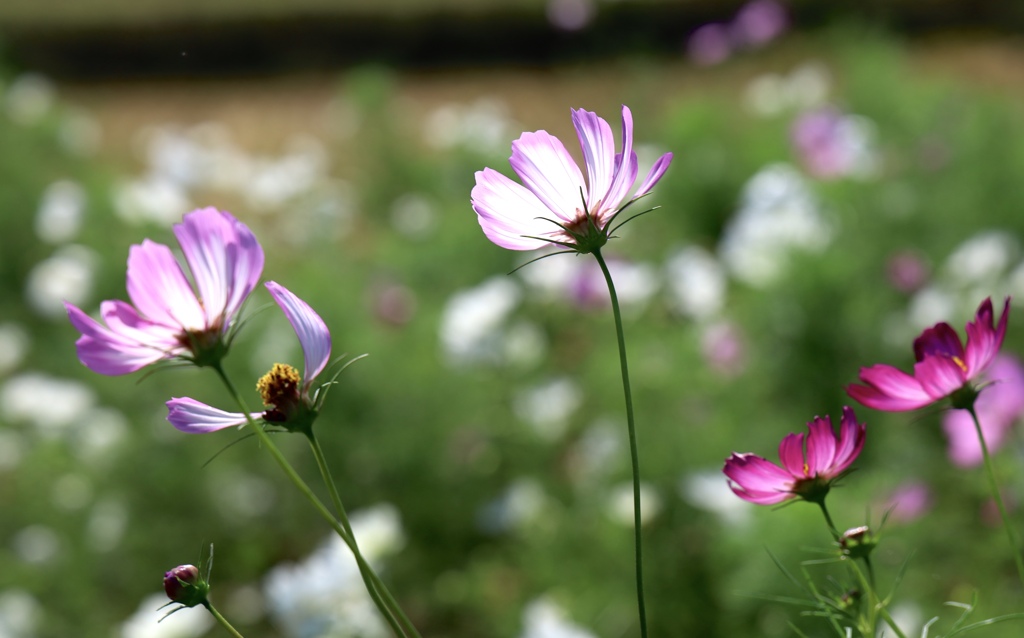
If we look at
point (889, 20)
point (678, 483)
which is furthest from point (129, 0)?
point (678, 483)

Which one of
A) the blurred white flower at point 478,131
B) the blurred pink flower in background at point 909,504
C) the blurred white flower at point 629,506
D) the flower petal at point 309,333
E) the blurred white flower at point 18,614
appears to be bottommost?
the blurred white flower at point 18,614

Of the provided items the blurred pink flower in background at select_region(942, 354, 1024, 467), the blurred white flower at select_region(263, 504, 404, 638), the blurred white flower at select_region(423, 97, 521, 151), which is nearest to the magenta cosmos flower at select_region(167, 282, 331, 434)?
the blurred white flower at select_region(263, 504, 404, 638)

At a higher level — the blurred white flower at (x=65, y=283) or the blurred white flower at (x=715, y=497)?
the blurred white flower at (x=65, y=283)

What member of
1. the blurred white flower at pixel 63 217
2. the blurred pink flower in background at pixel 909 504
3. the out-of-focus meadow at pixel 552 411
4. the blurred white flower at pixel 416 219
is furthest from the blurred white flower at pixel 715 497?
the blurred white flower at pixel 63 217

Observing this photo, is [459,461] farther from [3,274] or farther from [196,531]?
[3,274]

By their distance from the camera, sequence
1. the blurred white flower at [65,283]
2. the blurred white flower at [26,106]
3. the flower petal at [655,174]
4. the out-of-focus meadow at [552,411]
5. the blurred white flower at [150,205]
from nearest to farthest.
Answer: the flower petal at [655,174]
the out-of-focus meadow at [552,411]
the blurred white flower at [65,283]
the blurred white flower at [150,205]
the blurred white flower at [26,106]

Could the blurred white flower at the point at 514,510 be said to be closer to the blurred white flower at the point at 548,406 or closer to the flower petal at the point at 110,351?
the blurred white flower at the point at 548,406

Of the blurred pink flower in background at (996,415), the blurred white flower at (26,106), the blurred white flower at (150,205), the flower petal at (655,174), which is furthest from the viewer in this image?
the blurred white flower at (26,106)
